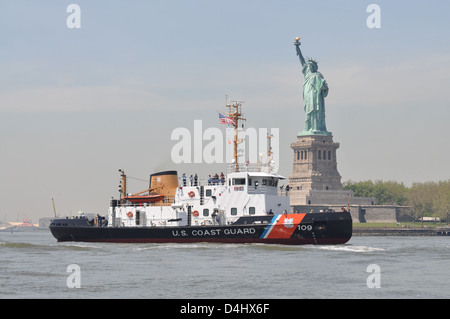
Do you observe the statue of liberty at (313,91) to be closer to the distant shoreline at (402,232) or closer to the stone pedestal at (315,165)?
the stone pedestal at (315,165)

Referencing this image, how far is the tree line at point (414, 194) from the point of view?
164 metres

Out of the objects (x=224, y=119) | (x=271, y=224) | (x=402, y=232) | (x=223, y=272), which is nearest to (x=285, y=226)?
(x=271, y=224)

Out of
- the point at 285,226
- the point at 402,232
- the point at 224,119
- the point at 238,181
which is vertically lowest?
the point at 402,232

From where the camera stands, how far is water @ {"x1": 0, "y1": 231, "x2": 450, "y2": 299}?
31.6 meters

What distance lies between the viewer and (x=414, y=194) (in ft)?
574

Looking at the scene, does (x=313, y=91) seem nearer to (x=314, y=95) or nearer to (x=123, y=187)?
(x=314, y=95)

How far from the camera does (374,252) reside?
175ft

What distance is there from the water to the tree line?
11468 cm

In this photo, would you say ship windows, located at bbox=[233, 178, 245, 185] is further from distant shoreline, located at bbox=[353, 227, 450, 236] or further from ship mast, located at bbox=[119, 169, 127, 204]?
distant shoreline, located at bbox=[353, 227, 450, 236]

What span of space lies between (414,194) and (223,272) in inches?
5629

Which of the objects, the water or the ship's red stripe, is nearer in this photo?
the water

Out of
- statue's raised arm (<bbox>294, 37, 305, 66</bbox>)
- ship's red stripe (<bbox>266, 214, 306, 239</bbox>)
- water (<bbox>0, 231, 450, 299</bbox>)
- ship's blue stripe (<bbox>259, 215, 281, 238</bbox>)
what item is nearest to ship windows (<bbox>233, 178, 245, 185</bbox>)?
ship's blue stripe (<bbox>259, 215, 281, 238</bbox>)

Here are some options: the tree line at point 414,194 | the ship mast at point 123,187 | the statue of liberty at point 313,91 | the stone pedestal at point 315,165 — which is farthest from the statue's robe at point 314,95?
the ship mast at point 123,187
